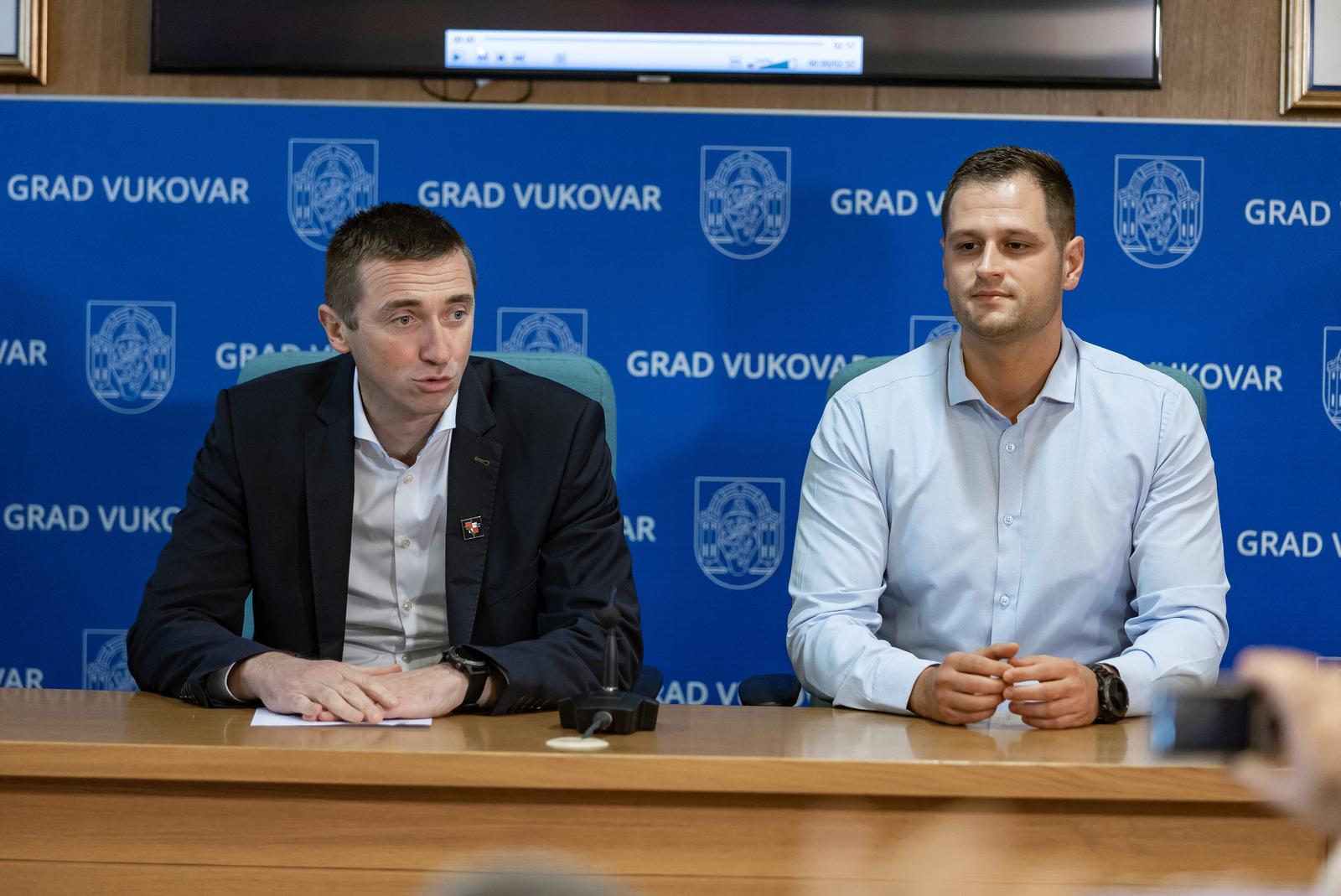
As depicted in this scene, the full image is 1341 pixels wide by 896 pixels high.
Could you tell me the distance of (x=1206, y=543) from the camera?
92.1 inches

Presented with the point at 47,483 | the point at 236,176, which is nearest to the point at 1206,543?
the point at 236,176

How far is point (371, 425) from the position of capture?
241cm

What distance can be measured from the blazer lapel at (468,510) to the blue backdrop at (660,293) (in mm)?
936

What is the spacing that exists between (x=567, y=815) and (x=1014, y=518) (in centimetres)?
116

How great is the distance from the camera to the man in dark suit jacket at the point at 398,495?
7.54 feet

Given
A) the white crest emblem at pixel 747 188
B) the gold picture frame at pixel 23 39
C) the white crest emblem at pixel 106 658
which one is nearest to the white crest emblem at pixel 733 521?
the white crest emblem at pixel 747 188

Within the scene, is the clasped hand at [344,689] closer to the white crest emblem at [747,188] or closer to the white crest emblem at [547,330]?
the white crest emblem at [547,330]

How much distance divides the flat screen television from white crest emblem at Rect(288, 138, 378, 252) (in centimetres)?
25

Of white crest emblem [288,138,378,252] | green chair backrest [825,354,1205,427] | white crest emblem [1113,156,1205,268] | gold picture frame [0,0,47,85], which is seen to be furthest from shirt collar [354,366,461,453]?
white crest emblem [1113,156,1205,268]

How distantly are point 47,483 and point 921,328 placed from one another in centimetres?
219

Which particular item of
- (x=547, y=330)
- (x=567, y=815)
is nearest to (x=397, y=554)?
(x=567, y=815)

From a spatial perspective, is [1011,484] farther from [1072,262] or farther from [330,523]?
[330,523]

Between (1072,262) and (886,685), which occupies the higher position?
(1072,262)

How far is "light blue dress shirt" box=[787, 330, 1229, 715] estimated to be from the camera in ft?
7.75
